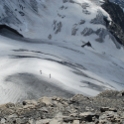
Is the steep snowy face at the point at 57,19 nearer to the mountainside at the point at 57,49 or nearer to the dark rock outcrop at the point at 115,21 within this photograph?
the mountainside at the point at 57,49

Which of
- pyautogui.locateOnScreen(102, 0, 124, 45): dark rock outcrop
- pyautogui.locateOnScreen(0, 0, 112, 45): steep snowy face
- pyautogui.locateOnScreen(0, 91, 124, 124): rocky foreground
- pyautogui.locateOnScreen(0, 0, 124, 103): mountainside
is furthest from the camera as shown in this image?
pyautogui.locateOnScreen(102, 0, 124, 45): dark rock outcrop

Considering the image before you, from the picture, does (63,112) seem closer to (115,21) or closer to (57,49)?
(57,49)

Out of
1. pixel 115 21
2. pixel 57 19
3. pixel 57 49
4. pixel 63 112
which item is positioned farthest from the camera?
pixel 115 21

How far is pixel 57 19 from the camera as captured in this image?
144 meters

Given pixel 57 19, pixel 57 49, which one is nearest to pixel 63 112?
pixel 57 49

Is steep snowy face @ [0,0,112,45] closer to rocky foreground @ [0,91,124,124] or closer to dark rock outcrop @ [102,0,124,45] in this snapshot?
dark rock outcrop @ [102,0,124,45]

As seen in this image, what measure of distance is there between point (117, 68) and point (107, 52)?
36.6m

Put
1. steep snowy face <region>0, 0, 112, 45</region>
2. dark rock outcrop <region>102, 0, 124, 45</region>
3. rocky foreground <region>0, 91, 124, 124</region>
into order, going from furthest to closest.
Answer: dark rock outcrop <region>102, 0, 124, 45</region>
steep snowy face <region>0, 0, 112, 45</region>
rocky foreground <region>0, 91, 124, 124</region>

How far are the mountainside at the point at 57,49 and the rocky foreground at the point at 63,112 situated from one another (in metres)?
22.5

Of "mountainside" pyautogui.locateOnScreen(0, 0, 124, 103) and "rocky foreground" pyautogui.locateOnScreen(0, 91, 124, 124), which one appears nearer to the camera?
"rocky foreground" pyautogui.locateOnScreen(0, 91, 124, 124)

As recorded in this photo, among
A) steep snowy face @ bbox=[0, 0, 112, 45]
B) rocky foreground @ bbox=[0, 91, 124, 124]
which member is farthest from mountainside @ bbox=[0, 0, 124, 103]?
rocky foreground @ bbox=[0, 91, 124, 124]

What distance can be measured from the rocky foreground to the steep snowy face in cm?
10282

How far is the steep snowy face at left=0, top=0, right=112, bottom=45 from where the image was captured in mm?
125794

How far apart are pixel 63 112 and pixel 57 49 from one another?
255 feet
